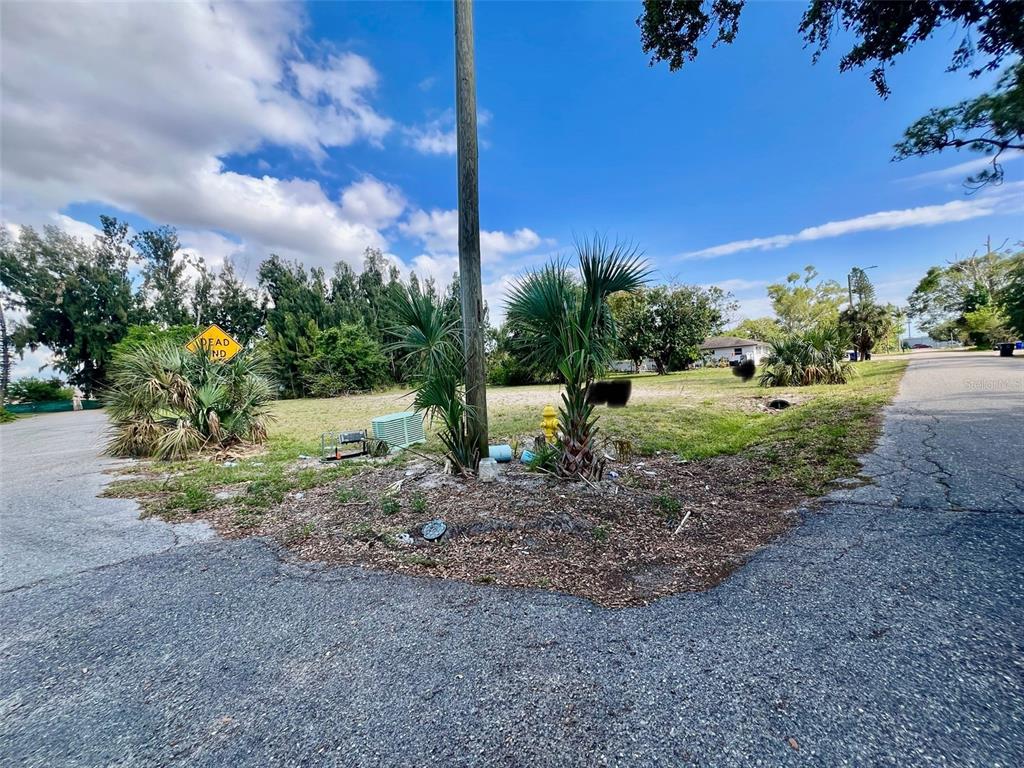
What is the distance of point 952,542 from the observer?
274cm

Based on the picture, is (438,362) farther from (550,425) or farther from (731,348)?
(731,348)

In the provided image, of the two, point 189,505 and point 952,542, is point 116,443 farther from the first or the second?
point 952,542

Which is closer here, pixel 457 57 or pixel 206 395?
pixel 457 57

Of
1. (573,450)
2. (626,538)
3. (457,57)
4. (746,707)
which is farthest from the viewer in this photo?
(457,57)

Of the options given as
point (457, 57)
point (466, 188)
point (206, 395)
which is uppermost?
point (457, 57)

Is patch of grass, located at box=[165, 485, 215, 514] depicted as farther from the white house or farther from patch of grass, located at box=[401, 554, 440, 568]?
the white house

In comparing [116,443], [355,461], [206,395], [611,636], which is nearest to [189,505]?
[355,461]

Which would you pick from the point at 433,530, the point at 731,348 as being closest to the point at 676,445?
the point at 433,530

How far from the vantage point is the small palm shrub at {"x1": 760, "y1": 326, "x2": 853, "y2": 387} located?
1513cm

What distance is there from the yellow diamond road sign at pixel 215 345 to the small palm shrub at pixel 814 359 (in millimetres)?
17920

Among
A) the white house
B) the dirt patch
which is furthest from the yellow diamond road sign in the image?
the white house

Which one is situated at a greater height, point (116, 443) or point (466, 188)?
point (466, 188)

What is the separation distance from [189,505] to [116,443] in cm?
547

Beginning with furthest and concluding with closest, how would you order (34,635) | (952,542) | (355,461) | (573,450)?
(355,461) → (573,450) → (952,542) → (34,635)
